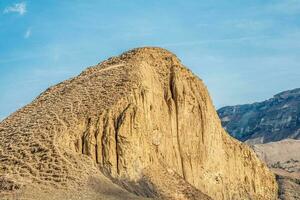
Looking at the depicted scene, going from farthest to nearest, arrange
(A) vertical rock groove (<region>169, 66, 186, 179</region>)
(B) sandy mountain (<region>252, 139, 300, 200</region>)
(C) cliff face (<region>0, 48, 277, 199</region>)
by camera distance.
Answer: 1. (B) sandy mountain (<region>252, 139, 300, 200</region>)
2. (A) vertical rock groove (<region>169, 66, 186, 179</region>)
3. (C) cliff face (<region>0, 48, 277, 199</region>)

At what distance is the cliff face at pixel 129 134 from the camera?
61812 mm

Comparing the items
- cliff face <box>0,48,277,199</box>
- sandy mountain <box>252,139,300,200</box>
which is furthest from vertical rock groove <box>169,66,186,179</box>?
sandy mountain <box>252,139,300,200</box>

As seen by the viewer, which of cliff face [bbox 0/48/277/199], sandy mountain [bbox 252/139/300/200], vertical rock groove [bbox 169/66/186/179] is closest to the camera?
cliff face [bbox 0/48/277/199]

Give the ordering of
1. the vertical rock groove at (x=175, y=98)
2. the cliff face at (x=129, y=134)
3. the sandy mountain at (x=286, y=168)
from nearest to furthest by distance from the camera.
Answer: the cliff face at (x=129, y=134) → the vertical rock groove at (x=175, y=98) → the sandy mountain at (x=286, y=168)

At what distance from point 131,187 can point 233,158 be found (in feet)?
85.0

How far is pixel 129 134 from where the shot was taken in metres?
65.1

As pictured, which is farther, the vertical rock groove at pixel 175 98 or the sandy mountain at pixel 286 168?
the sandy mountain at pixel 286 168

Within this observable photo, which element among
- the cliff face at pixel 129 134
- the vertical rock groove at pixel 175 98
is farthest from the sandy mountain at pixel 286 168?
the vertical rock groove at pixel 175 98

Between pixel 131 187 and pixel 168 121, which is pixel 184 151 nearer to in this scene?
pixel 168 121

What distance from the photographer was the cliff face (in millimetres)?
61812

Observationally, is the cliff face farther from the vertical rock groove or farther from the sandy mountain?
the sandy mountain

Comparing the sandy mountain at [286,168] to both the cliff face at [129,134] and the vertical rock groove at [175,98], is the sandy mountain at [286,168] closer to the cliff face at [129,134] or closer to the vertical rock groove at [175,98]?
the cliff face at [129,134]

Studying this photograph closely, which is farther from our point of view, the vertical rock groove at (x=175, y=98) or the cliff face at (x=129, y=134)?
the vertical rock groove at (x=175, y=98)

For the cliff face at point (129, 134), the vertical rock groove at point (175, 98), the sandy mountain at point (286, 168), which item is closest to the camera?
the cliff face at point (129, 134)
